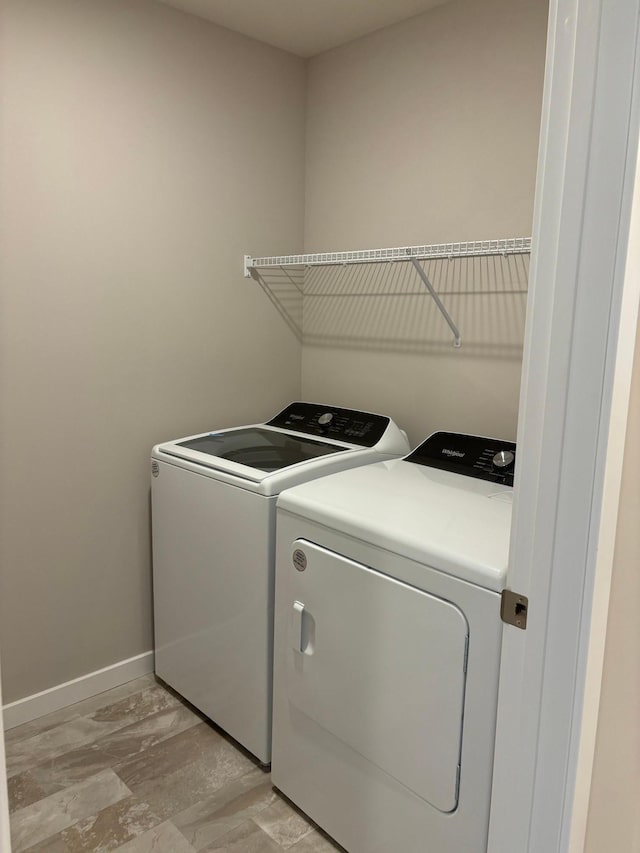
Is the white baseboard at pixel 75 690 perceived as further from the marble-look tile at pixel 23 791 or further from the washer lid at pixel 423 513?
the washer lid at pixel 423 513

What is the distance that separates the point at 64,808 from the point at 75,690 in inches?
18.9

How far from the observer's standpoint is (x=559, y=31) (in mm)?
917

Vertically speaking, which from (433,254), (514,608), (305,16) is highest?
(305,16)

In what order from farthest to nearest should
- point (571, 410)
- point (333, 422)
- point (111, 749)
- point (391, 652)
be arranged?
point (333, 422) < point (111, 749) < point (391, 652) < point (571, 410)

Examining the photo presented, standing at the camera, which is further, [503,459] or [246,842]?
[503,459]

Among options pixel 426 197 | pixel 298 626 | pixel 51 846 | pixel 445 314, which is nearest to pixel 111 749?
pixel 51 846

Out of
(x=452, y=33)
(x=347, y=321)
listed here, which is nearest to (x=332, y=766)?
(x=347, y=321)

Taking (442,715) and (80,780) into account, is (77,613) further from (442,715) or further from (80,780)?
(442,715)

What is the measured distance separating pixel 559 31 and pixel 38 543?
195 centimetres

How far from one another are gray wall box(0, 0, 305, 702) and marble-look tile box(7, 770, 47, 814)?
0.30 metres

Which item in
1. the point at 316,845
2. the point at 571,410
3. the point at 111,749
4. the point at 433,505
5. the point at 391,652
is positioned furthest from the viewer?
A: the point at 111,749

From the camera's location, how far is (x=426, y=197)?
224 cm

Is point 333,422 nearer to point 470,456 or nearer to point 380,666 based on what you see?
point 470,456

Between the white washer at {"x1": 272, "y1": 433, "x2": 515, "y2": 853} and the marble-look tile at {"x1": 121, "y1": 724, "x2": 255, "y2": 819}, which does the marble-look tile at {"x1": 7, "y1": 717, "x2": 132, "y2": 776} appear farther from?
the white washer at {"x1": 272, "y1": 433, "x2": 515, "y2": 853}
